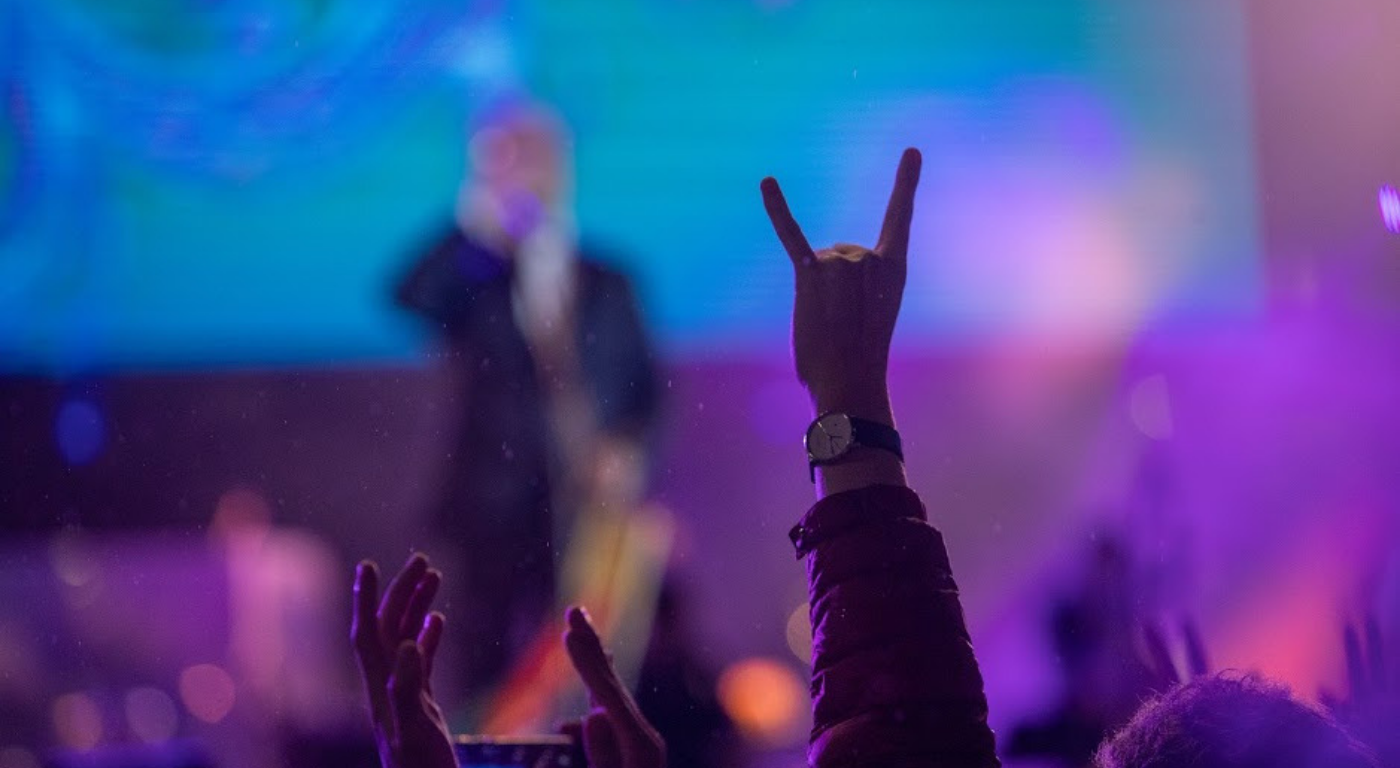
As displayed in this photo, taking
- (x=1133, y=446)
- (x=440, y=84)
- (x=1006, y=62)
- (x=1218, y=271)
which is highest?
(x=440, y=84)

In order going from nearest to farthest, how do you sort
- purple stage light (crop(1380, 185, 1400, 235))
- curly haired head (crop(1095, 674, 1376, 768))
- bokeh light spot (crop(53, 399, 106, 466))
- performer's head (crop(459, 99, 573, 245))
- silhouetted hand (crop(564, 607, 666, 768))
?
curly haired head (crop(1095, 674, 1376, 768)) → silhouetted hand (crop(564, 607, 666, 768)) → purple stage light (crop(1380, 185, 1400, 235)) → performer's head (crop(459, 99, 573, 245)) → bokeh light spot (crop(53, 399, 106, 466))

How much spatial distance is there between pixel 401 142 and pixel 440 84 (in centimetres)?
13

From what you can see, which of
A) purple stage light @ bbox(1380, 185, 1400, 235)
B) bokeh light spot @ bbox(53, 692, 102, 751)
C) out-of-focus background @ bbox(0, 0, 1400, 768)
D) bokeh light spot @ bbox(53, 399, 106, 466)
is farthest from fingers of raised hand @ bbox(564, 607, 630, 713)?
bokeh light spot @ bbox(53, 692, 102, 751)

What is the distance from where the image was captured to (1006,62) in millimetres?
2098

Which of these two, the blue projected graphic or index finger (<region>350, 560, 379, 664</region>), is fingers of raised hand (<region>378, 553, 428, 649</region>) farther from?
the blue projected graphic

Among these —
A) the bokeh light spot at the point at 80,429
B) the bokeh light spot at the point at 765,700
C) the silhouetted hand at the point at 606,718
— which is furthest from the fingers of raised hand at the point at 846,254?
the bokeh light spot at the point at 80,429

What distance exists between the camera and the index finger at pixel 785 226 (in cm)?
74

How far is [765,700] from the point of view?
2.12 meters

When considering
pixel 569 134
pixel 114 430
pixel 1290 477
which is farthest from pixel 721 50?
pixel 114 430

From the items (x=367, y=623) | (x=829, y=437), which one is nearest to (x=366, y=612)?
(x=367, y=623)

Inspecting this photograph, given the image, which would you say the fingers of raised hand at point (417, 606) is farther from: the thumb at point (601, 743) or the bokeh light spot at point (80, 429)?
the bokeh light spot at point (80, 429)

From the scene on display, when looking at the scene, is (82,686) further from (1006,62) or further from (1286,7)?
(1286,7)

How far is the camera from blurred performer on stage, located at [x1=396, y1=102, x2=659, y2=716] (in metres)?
2.18

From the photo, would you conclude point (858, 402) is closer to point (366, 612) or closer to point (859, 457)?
point (859, 457)
